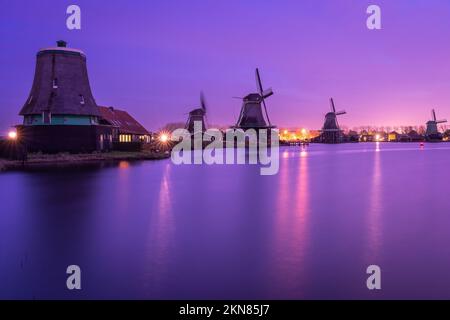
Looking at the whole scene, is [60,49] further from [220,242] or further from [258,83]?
[258,83]

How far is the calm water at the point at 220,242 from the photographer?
7.94m

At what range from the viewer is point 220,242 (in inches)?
448

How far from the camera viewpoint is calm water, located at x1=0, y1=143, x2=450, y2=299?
7941mm

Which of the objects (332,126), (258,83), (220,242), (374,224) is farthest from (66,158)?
(332,126)

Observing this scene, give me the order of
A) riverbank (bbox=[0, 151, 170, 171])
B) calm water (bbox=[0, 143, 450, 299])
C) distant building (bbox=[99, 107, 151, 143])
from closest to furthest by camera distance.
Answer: calm water (bbox=[0, 143, 450, 299]) < riverbank (bbox=[0, 151, 170, 171]) < distant building (bbox=[99, 107, 151, 143])

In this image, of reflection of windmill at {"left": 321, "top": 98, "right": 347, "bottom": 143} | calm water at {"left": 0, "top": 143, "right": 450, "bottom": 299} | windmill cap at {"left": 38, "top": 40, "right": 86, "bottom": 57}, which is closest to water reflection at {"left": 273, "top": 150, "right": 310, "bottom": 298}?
calm water at {"left": 0, "top": 143, "right": 450, "bottom": 299}

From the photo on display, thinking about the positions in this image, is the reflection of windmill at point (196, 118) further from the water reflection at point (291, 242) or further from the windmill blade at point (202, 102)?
the water reflection at point (291, 242)

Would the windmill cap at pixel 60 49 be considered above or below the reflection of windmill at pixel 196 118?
above

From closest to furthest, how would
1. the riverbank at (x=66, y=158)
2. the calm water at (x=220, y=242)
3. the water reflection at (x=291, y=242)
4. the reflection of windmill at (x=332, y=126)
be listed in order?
1. the calm water at (x=220, y=242)
2. the water reflection at (x=291, y=242)
3. the riverbank at (x=66, y=158)
4. the reflection of windmill at (x=332, y=126)

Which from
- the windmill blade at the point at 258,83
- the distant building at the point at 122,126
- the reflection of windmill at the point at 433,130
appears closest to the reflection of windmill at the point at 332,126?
the reflection of windmill at the point at 433,130

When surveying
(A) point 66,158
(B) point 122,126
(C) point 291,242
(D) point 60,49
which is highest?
(D) point 60,49

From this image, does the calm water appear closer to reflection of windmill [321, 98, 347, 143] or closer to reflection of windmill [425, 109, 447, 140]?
reflection of windmill [321, 98, 347, 143]

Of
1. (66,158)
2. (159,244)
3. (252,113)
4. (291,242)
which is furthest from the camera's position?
(252,113)
